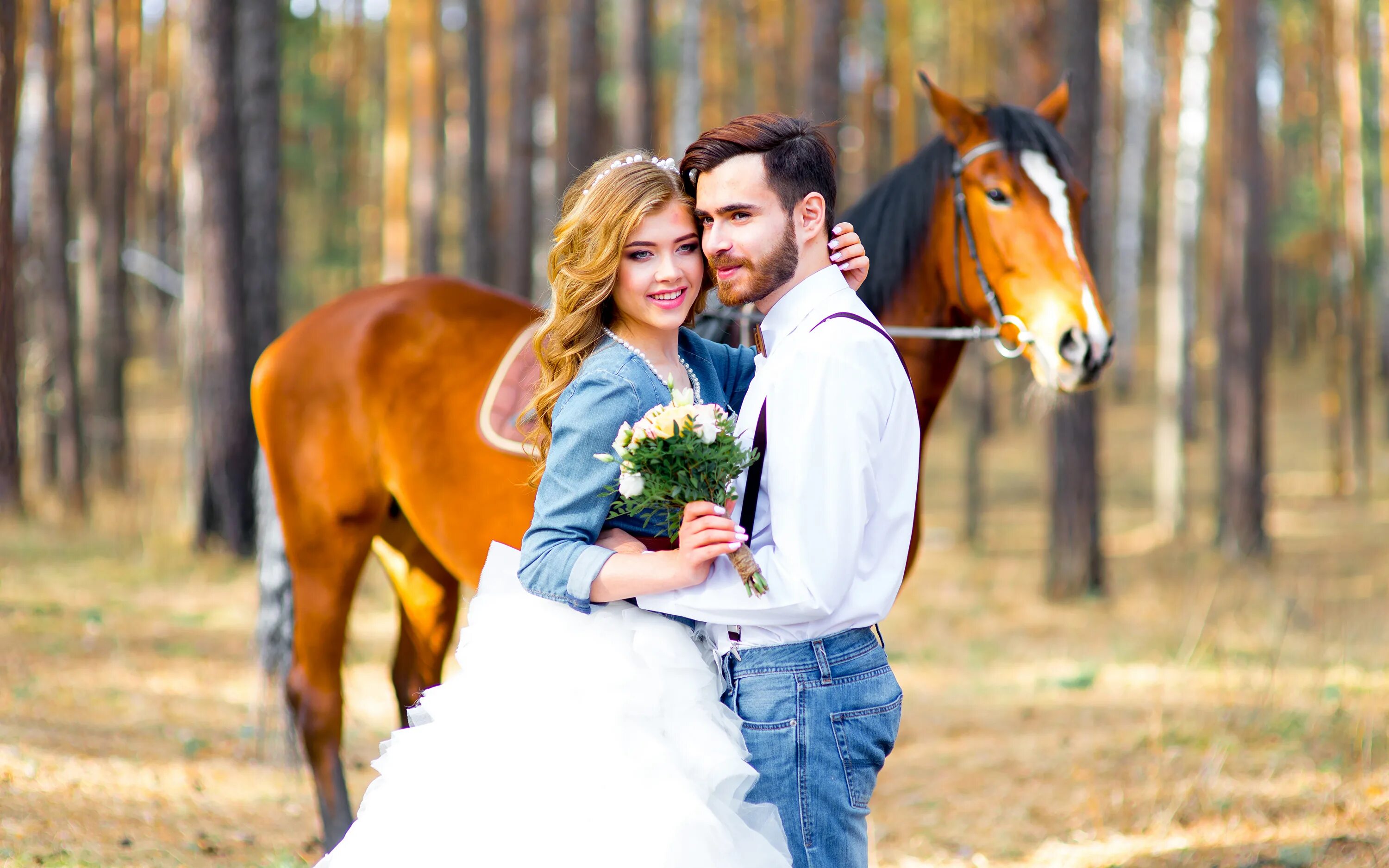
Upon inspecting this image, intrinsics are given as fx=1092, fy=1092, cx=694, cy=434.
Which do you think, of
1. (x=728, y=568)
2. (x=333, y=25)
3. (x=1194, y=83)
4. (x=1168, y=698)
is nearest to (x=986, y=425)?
(x=1194, y=83)

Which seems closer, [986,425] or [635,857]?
[635,857]

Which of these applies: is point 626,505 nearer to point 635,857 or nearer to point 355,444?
point 635,857

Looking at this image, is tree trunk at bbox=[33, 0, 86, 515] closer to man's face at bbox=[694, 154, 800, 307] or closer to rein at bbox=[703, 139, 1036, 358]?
rein at bbox=[703, 139, 1036, 358]

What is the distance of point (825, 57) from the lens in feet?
29.5

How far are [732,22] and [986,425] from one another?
12.6 m

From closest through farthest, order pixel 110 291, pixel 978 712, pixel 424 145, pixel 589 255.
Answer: pixel 589 255, pixel 978 712, pixel 110 291, pixel 424 145

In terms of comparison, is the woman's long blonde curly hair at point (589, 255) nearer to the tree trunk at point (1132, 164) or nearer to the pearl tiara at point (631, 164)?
the pearl tiara at point (631, 164)

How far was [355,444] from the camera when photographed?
4.15 metres

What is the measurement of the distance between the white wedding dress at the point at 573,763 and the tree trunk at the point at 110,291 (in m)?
11.9

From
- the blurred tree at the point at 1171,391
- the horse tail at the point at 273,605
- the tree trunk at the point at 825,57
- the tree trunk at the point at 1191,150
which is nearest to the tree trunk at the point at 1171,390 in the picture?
the blurred tree at the point at 1171,391

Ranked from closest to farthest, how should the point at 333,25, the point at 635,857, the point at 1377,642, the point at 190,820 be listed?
the point at 635,857 < the point at 190,820 < the point at 1377,642 < the point at 333,25

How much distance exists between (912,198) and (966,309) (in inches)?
17.6

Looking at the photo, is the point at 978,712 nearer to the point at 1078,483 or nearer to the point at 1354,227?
the point at 1078,483

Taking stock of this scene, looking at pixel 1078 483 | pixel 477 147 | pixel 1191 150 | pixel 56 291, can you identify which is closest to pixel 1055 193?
pixel 1078 483
